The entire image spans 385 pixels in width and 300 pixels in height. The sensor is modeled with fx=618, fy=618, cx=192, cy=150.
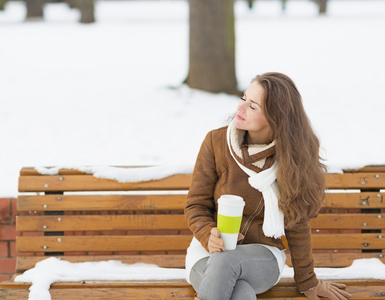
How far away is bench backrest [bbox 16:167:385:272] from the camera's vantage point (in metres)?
3.36

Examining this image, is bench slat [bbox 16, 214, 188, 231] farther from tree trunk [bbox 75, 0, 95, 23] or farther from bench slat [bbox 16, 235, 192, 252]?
tree trunk [bbox 75, 0, 95, 23]

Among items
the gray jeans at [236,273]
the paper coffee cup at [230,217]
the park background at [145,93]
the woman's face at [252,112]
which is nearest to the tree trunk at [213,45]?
the park background at [145,93]

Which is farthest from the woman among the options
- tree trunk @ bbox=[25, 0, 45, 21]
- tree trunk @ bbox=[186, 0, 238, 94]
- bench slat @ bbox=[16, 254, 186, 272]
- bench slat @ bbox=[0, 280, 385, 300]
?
tree trunk @ bbox=[25, 0, 45, 21]

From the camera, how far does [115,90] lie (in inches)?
315

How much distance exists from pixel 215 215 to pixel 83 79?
20.2 feet

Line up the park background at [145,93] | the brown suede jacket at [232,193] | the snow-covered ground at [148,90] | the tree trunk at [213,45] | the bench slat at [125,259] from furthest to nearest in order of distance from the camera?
the tree trunk at [213,45] → the snow-covered ground at [148,90] → the park background at [145,93] → the bench slat at [125,259] → the brown suede jacket at [232,193]

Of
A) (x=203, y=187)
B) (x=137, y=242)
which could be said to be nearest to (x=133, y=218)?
(x=137, y=242)

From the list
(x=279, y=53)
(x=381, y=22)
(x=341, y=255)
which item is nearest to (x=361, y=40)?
(x=279, y=53)

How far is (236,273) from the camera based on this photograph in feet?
8.52

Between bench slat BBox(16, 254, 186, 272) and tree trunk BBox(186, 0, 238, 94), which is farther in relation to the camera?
tree trunk BBox(186, 0, 238, 94)

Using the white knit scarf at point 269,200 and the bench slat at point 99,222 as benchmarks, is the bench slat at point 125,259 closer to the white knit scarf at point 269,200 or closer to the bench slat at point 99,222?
the bench slat at point 99,222

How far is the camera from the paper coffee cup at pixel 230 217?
248 cm

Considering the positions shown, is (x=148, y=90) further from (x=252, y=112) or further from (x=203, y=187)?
(x=252, y=112)

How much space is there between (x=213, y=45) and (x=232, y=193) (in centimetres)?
488
